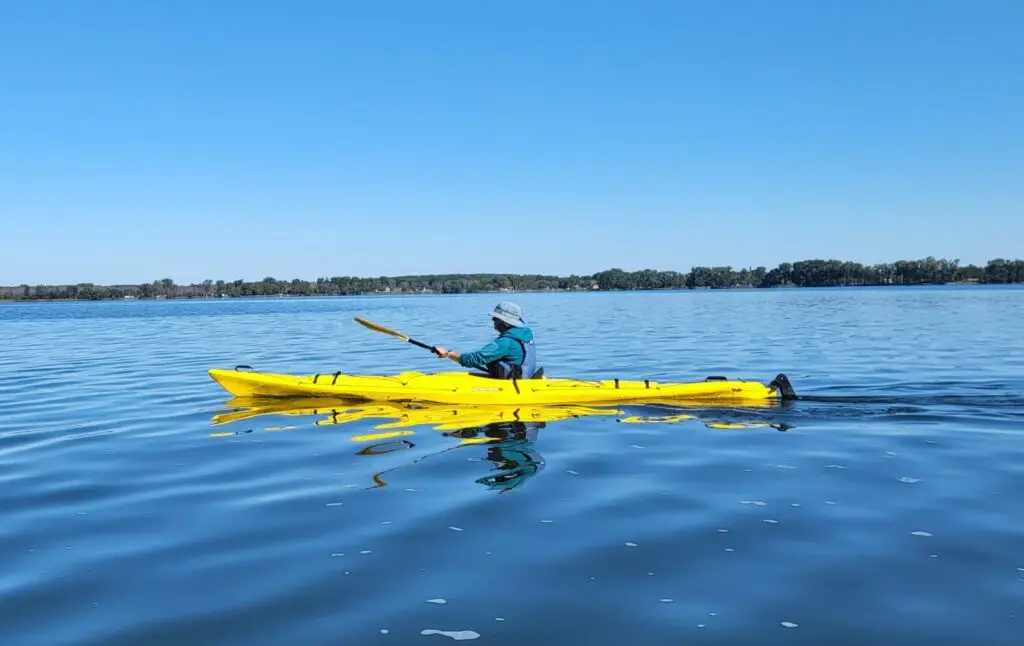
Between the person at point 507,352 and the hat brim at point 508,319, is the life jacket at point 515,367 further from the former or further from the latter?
the hat brim at point 508,319

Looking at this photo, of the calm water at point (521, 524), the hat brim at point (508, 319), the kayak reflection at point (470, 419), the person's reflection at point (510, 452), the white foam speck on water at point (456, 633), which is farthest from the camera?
the hat brim at point (508, 319)

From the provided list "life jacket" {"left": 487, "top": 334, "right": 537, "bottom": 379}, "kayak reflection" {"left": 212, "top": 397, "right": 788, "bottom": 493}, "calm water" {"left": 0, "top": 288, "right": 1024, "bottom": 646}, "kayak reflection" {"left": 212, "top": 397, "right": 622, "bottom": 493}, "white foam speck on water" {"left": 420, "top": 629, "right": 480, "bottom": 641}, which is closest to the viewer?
"white foam speck on water" {"left": 420, "top": 629, "right": 480, "bottom": 641}

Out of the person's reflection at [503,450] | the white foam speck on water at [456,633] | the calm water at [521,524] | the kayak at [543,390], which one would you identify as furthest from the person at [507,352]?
the white foam speck on water at [456,633]

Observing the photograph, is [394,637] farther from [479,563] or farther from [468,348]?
[468,348]

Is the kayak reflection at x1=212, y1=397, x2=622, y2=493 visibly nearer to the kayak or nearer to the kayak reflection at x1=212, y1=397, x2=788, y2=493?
the kayak reflection at x1=212, y1=397, x2=788, y2=493

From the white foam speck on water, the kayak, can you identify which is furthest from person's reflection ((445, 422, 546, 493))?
the white foam speck on water

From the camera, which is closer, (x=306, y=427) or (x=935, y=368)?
(x=306, y=427)

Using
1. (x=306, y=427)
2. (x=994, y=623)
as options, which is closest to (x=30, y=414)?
(x=306, y=427)

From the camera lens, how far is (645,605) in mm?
4477

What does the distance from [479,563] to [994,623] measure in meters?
3.03

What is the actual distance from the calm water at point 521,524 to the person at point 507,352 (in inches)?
38.0

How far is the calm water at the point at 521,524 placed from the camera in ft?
14.1

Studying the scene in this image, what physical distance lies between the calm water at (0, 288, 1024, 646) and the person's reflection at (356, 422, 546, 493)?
1.9 inches

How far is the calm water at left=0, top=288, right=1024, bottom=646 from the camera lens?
169 inches
